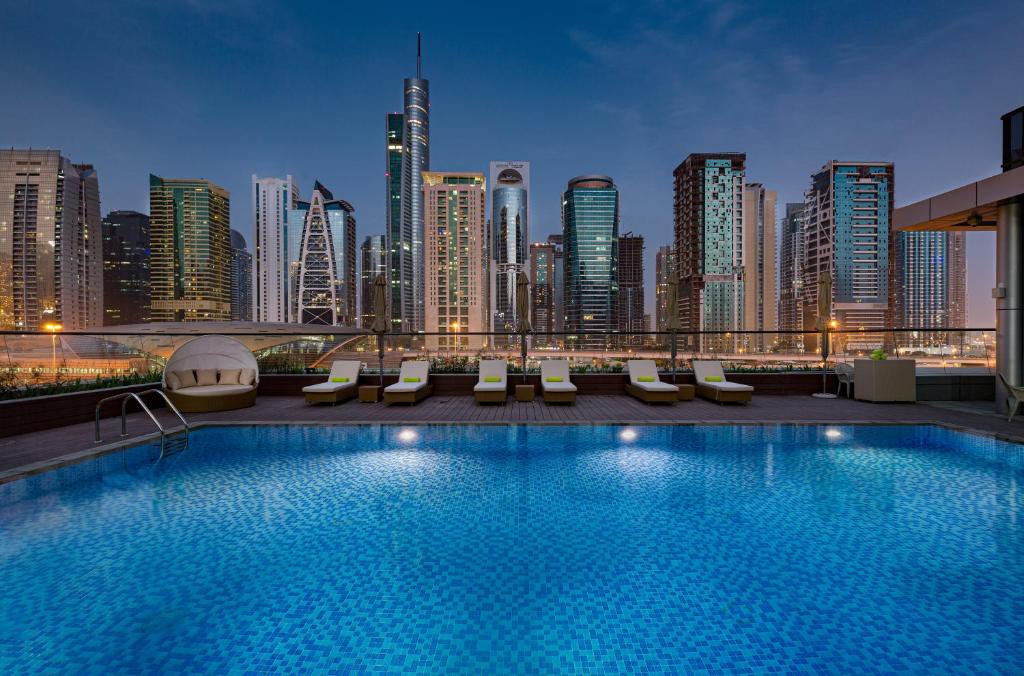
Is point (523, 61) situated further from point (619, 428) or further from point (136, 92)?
point (619, 428)

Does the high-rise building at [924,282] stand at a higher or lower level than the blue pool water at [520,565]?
higher

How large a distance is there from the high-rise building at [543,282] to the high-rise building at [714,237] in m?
63.8

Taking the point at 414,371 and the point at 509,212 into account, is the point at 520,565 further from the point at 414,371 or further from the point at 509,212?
the point at 509,212

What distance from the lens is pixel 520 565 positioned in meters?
2.97

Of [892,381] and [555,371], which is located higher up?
[555,371]

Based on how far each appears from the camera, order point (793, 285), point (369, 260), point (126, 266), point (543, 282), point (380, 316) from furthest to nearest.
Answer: point (369, 260) → point (543, 282) → point (126, 266) → point (793, 285) → point (380, 316)

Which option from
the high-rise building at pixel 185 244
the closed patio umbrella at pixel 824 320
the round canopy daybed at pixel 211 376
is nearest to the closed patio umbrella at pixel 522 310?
the round canopy daybed at pixel 211 376

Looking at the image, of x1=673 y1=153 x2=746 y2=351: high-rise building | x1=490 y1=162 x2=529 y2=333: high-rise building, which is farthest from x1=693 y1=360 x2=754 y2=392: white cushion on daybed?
x1=490 y1=162 x2=529 y2=333: high-rise building

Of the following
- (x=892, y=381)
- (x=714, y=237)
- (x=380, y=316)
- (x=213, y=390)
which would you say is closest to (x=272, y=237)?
(x=714, y=237)

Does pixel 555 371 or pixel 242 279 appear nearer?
pixel 555 371

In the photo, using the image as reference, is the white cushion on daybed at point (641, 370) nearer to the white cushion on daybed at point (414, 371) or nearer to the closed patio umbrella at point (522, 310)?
the closed patio umbrella at point (522, 310)

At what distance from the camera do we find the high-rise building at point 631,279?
5488 inches

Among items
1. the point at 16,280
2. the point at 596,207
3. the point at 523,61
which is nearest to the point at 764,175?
the point at 596,207

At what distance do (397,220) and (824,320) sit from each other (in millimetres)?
156705
